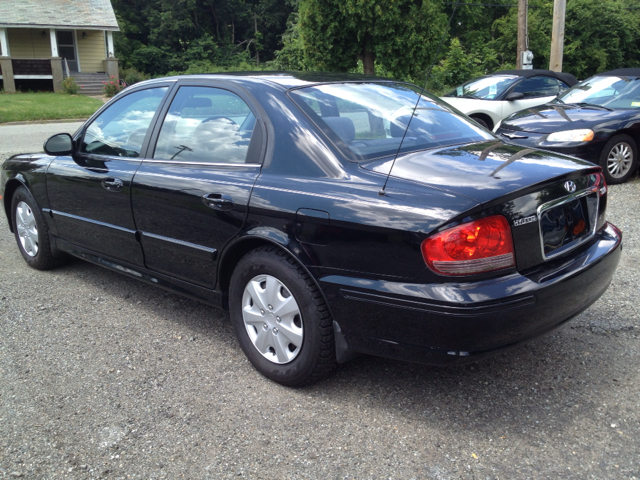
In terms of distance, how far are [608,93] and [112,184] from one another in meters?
7.09

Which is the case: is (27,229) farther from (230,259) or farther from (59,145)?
(230,259)

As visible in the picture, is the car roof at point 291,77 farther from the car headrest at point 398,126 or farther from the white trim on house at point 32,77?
the white trim on house at point 32,77

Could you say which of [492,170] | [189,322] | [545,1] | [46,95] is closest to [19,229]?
[189,322]

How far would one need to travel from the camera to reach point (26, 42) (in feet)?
111

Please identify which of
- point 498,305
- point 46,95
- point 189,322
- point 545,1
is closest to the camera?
point 498,305

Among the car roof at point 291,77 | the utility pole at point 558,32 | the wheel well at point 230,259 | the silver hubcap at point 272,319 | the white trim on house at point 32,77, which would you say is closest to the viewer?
the silver hubcap at point 272,319

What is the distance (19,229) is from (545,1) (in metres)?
41.2

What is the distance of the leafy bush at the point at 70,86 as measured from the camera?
29203 millimetres

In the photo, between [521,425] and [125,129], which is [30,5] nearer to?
[125,129]

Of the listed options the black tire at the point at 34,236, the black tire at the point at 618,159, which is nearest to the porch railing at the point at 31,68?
the black tire at the point at 34,236

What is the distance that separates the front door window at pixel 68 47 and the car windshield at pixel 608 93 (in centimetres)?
3136

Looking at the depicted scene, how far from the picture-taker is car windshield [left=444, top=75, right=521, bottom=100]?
11.3m

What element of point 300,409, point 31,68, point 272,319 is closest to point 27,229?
point 272,319

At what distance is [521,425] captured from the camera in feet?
9.09
